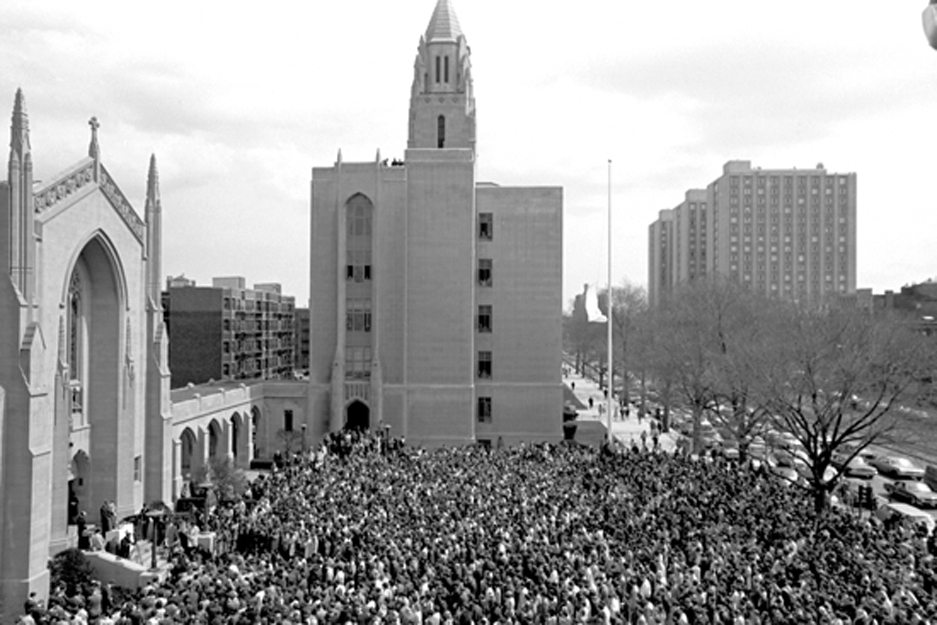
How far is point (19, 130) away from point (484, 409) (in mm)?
32862

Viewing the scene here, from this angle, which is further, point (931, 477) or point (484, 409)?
point (484, 409)

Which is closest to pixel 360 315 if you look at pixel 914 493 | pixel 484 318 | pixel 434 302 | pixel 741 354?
pixel 434 302

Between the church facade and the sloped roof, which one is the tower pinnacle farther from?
the sloped roof

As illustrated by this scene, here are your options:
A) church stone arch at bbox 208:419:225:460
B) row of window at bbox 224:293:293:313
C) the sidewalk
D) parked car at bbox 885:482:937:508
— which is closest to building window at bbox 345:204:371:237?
church stone arch at bbox 208:419:225:460

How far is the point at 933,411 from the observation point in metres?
33.3

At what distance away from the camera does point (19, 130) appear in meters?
26.6

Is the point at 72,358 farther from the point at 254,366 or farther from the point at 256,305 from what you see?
the point at 256,305

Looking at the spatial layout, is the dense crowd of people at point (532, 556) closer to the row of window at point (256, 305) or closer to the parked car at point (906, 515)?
the parked car at point (906, 515)

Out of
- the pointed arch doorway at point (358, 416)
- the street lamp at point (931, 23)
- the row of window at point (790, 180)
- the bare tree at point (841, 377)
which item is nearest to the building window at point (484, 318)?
the pointed arch doorway at point (358, 416)

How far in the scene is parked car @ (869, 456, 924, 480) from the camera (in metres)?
44.8

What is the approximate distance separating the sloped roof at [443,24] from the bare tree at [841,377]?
108ft

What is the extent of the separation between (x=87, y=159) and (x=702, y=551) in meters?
24.1

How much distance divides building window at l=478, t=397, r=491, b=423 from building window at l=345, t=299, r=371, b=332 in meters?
7.99

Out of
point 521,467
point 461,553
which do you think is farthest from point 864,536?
point 521,467
